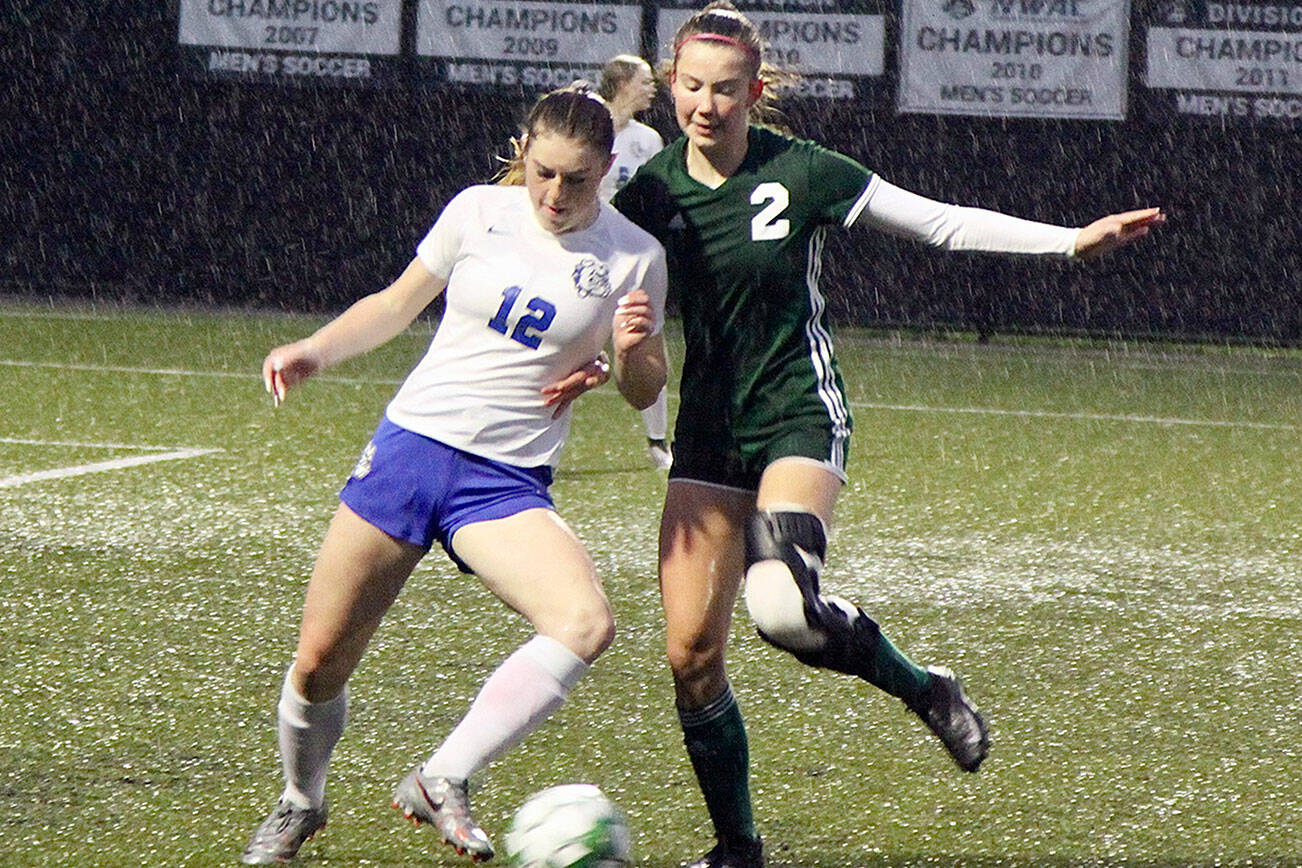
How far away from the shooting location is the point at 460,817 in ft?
11.8

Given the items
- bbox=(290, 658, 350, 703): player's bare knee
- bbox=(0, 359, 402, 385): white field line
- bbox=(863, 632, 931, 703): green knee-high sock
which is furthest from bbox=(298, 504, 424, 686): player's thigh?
bbox=(0, 359, 402, 385): white field line

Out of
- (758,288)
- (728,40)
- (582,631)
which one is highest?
(728,40)

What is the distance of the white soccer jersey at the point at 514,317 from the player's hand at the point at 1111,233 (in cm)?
87

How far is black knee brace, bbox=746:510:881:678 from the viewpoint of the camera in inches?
157

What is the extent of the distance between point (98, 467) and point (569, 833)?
20.9 feet

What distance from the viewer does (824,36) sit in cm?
1748

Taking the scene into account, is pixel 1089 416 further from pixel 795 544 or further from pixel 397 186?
pixel 795 544

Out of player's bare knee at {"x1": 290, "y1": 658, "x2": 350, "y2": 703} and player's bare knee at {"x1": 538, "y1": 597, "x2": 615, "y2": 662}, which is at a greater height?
player's bare knee at {"x1": 538, "y1": 597, "x2": 615, "y2": 662}

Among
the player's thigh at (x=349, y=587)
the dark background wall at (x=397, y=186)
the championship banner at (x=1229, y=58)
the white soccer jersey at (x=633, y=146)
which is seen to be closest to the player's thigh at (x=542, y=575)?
the player's thigh at (x=349, y=587)

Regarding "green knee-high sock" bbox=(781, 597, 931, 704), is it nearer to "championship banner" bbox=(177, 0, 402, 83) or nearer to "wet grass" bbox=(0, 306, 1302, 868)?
"wet grass" bbox=(0, 306, 1302, 868)

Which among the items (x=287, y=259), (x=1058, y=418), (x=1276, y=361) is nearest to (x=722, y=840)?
(x=1058, y=418)

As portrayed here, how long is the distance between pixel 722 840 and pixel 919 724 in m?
1.41

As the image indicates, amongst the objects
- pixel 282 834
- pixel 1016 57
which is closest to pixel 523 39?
pixel 1016 57

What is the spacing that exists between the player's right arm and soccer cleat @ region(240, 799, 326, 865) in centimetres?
86
